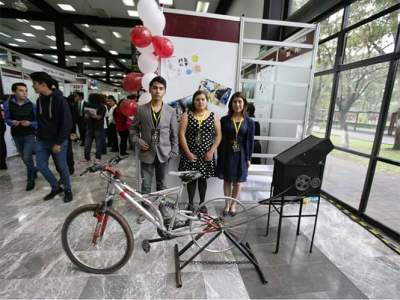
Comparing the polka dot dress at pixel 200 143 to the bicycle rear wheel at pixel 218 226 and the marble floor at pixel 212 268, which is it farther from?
the marble floor at pixel 212 268

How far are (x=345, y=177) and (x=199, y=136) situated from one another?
2735 millimetres

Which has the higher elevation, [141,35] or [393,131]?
[141,35]

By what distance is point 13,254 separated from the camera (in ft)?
6.18

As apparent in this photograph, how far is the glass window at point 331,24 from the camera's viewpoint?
317cm

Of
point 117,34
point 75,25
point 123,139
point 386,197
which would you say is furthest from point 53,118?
point 117,34

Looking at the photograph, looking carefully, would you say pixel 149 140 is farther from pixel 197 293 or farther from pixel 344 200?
pixel 344 200

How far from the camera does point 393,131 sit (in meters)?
2.46

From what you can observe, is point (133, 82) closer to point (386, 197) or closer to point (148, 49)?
point (148, 49)

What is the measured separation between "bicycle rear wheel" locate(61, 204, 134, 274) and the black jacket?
1.25 m

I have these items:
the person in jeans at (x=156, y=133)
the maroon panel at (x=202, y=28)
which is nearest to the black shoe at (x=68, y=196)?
the person in jeans at (x=156, y=133)

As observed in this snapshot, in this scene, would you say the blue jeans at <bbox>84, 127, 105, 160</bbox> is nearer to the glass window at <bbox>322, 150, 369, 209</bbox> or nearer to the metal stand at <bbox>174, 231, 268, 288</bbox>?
the metal stand at <bbox>174, 231, 268, 288</bbox>

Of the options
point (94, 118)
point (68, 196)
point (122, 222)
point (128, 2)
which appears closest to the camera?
point (122, 222)

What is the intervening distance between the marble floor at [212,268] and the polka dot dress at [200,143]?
30.9 inches

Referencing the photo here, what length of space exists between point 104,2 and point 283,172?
7478mm
